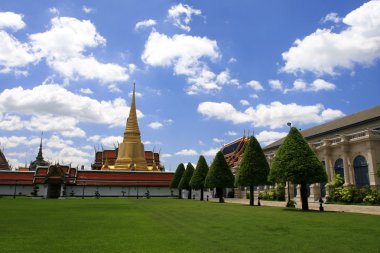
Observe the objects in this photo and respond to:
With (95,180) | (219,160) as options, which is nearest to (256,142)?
(219,160)

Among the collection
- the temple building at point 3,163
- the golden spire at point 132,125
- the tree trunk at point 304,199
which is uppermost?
the golden spire at point 132,125

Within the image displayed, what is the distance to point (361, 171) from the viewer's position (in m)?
43.5

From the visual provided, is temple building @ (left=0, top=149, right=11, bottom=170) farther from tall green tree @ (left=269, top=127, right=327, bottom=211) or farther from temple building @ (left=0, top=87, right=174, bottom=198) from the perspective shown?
tall green tree @ (left=269, top=127, right=327, bottom=211)

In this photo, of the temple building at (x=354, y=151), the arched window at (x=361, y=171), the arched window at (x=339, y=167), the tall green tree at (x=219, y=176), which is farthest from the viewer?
the tall green tree at (x=219, y=176)

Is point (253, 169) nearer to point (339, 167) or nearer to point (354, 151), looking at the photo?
point (354, 151)

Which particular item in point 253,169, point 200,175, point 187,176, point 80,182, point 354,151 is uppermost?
point 354,151

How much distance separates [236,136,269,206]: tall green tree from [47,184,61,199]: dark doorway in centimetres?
4702

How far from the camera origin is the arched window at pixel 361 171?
42719 millimetres

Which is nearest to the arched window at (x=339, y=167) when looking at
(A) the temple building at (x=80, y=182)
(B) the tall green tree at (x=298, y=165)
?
(B) the tall green tree at (x=298, y=165)

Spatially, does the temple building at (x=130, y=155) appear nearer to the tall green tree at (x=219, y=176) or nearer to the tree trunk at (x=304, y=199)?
the tall green tree at (x=219, y=176)

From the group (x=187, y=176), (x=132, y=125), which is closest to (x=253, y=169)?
(x=187, y=176)

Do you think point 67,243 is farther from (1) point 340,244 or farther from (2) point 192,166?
(2) point 192,166

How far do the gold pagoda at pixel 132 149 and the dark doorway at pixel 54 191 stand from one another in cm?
2712

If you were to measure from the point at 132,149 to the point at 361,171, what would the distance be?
7244cm
